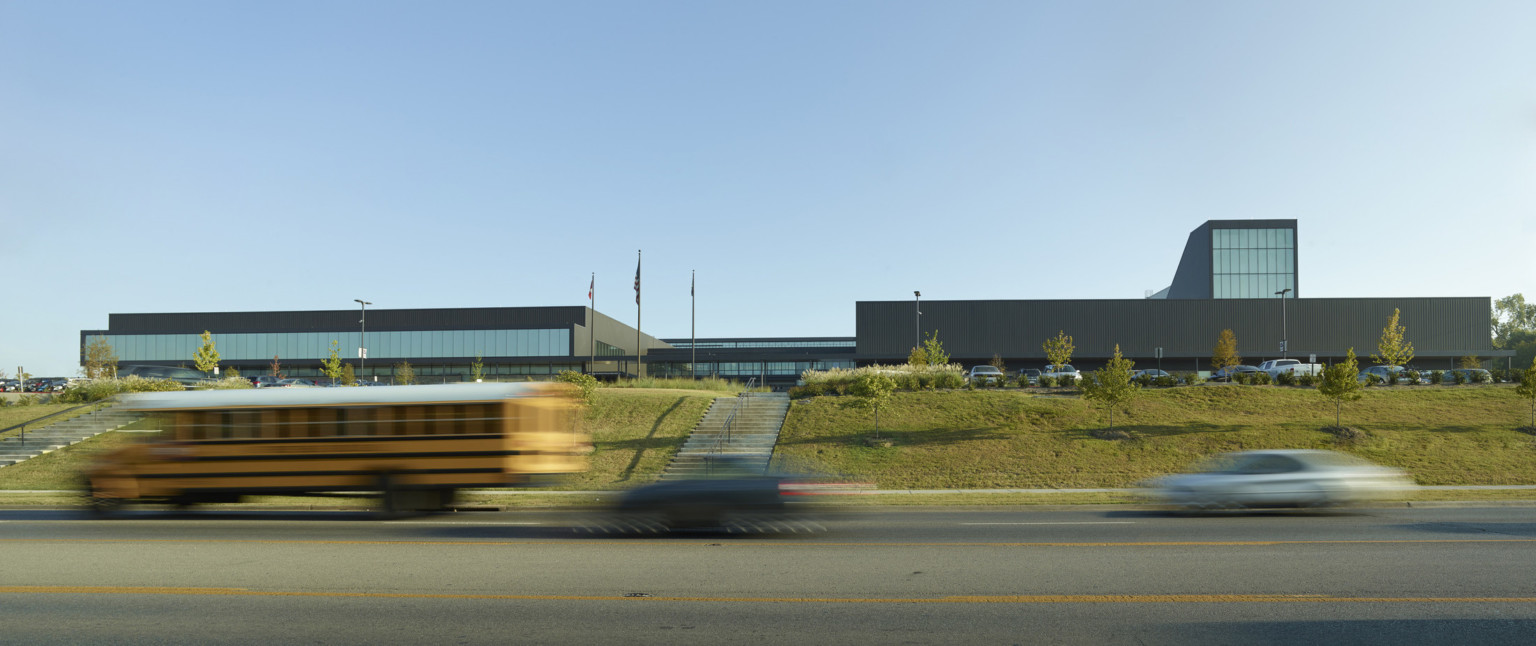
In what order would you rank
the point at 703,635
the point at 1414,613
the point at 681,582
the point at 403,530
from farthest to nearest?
the point at 403,530 → the point at 681,582 → the point at 1414,613 → the point at 703,635

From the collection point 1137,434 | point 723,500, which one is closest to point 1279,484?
point 723,500

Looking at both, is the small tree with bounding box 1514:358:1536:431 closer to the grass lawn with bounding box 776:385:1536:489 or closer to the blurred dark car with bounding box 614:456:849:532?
the grass lawn with bounding box 776:385:1536:489

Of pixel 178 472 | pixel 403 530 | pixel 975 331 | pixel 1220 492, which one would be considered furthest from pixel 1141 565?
pixel 975 331

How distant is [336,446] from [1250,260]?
8533 centimetres

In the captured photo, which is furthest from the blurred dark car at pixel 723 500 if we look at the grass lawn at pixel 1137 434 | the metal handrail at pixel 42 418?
the metal handrail at pixel 42 418

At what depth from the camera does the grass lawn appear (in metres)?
26.6

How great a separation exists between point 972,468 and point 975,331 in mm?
47129

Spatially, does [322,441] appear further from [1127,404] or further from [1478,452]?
[1478,452]

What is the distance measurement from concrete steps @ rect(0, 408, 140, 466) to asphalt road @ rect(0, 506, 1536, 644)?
2304 cm

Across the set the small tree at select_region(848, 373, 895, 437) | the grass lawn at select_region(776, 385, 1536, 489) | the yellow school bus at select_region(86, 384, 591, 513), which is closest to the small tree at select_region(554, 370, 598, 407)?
the grass lawn at select_region(776, 385, 1536, 489)

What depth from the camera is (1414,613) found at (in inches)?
284

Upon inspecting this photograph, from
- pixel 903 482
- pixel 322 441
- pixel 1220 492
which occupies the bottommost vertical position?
pixel 903 482

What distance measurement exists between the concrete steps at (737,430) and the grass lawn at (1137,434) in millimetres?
732

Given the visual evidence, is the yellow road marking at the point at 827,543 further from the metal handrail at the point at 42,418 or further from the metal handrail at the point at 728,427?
the metal handrail at the point at 42,418
